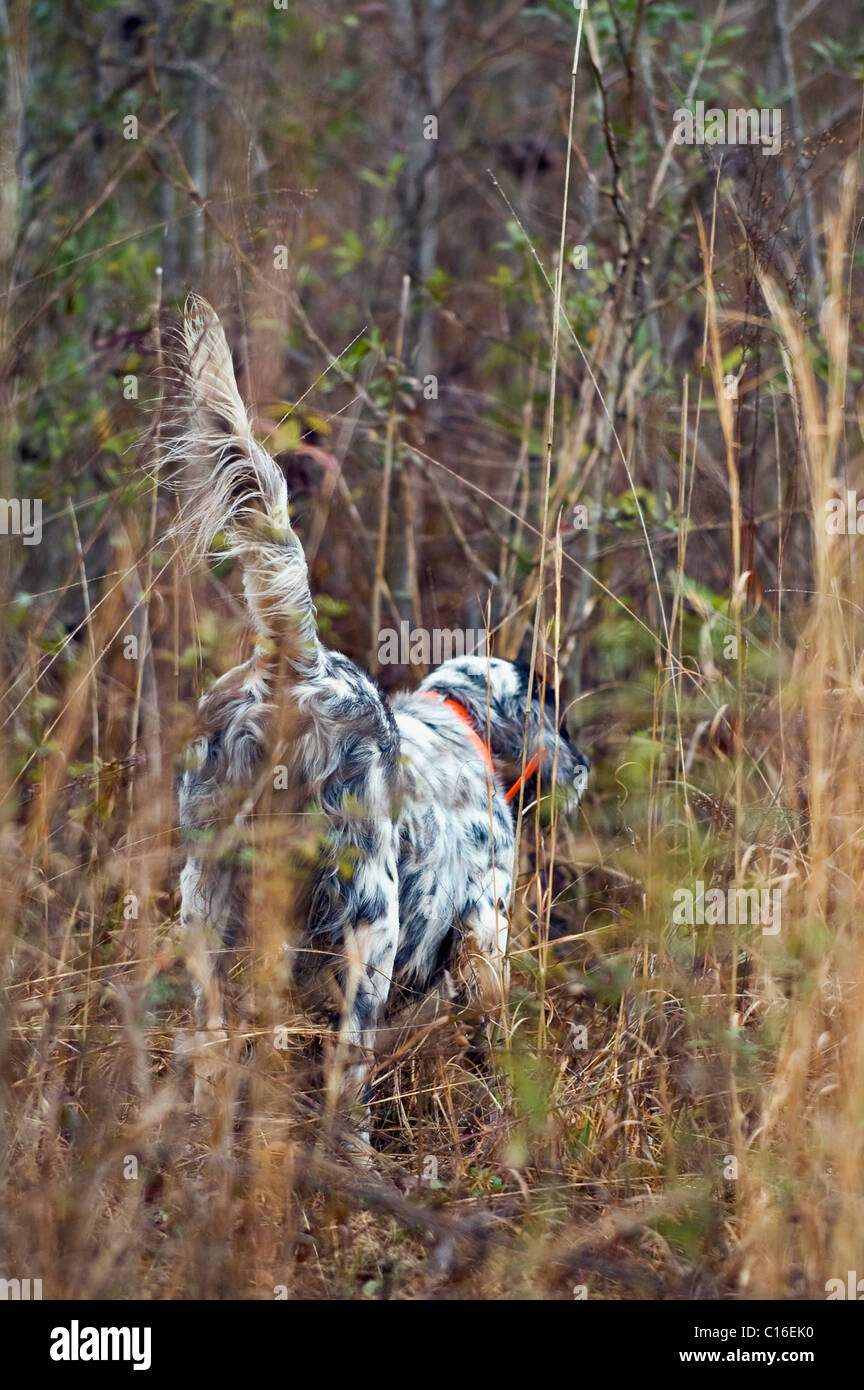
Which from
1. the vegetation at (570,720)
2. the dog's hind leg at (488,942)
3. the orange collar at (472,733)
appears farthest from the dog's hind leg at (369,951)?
the orange collar at (472,733)

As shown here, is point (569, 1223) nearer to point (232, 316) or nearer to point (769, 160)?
point (769, 160)

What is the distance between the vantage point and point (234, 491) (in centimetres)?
271

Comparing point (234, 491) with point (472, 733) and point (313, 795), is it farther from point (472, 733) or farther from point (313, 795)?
point (472, 733)

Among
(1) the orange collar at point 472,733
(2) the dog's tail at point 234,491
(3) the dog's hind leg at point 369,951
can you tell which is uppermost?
(2) the dog's tail at point 234,491

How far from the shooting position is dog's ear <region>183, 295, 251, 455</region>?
8.35 ft

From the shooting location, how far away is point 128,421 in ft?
14.4

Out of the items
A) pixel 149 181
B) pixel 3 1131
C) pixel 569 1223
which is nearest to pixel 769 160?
pixel 569 1223

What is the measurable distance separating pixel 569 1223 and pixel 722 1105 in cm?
40

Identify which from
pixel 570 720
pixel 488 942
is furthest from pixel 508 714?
pixel 488 942

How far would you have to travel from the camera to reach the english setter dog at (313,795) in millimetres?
2680

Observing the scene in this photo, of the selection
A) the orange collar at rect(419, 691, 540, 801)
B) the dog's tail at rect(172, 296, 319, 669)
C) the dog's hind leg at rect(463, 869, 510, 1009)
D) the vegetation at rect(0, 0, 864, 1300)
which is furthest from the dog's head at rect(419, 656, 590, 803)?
the dog's tail at rect(172, 296, 319, 669)

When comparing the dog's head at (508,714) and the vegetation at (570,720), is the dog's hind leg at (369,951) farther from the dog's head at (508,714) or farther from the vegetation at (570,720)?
the dog's head at (508,714)

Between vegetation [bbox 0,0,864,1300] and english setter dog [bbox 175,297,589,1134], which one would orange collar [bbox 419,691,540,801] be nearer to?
english setter dog [bbox 175,297,589,1134]

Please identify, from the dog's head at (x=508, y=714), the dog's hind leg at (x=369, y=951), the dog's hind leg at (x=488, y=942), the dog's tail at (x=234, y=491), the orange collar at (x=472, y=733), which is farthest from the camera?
the dog's head at (x=508, y=714)
